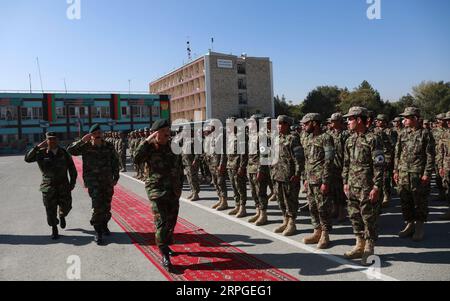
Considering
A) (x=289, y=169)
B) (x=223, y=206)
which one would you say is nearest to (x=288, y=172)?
(x=289, y=169)

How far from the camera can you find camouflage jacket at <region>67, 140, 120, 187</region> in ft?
21.1

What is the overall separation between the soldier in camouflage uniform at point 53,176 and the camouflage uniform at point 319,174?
181 inches

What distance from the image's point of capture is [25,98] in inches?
1918

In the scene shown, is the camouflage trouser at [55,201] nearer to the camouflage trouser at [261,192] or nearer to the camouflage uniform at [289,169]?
the camouflage trouser at [261,192]

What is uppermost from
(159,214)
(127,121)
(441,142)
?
(127,121)

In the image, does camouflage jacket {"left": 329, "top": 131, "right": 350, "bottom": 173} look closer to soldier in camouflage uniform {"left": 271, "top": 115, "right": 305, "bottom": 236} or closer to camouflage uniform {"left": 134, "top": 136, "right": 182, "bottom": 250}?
soldier in camouflage uniform {"left": 271, "top": 115, "right": 305, "bottom": 236}

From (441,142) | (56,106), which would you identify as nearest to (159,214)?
(441,142)

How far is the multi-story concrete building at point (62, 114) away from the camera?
47875 mm

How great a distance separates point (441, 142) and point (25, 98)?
52840 mm

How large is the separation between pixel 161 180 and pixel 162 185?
8 cm

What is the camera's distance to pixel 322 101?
68625mm

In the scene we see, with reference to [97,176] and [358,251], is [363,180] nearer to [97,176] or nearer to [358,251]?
[358,251]

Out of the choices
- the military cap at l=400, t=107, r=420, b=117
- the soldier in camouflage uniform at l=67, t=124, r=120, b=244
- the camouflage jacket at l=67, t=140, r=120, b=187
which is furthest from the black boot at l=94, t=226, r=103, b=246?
the military cap at l=400, t=107, r=420, b=117
